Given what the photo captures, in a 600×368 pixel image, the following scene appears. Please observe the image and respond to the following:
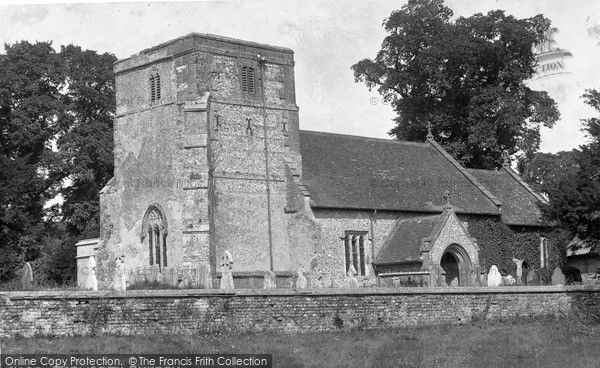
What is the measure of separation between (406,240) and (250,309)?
18.2 m

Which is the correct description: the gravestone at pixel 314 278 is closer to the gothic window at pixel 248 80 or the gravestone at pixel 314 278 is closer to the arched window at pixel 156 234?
the arched window at pixel 156 234

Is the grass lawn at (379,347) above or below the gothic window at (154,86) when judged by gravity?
below

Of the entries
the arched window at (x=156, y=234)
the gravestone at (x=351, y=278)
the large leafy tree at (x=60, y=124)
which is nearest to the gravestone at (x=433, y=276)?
the gravestone at (x=351, y=278)

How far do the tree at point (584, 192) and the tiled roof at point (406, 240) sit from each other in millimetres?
5930

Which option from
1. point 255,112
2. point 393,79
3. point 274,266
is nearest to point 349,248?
point 274,266

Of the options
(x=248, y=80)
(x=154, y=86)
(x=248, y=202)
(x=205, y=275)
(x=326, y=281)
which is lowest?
(x=326, y=281)

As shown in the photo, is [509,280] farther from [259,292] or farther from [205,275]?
[259,292]

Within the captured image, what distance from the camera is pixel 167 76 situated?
131ft

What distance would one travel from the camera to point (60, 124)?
54594 mm

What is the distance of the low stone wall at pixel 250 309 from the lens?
2238 cm

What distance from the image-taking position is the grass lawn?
70.9 feet

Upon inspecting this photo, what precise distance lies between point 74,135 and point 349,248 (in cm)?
2036

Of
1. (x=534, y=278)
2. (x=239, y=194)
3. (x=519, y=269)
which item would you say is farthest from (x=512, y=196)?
(x=239, y=194)

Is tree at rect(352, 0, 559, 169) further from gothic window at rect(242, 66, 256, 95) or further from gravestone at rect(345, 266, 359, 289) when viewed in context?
gravestone at rect(345, 266, 359, 289)
